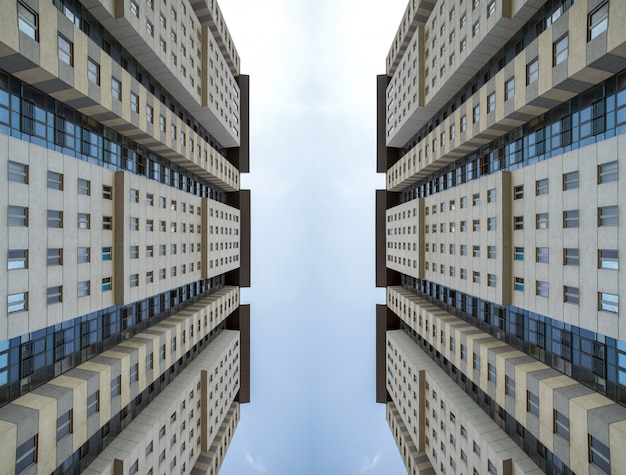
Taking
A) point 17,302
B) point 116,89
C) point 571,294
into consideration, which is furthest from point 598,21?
point 17,302

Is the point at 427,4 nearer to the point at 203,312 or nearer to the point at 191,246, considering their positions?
the point at 191,246

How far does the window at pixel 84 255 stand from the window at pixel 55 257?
2180 millimetres

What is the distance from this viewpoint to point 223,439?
190 feet

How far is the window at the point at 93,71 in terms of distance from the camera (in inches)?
1145

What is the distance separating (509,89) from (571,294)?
21.5 m

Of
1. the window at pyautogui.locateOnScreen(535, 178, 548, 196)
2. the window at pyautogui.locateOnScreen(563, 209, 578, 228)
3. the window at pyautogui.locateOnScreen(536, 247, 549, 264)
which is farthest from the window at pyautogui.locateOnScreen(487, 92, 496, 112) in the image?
the window at pyautogui.locateOnScreen(536, 247, 549, 264)

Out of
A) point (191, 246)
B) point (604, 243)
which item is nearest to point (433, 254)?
point (604, 243)

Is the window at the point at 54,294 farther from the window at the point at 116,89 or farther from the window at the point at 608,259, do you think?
the window at the point at 608,259

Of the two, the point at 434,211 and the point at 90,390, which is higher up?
the point at 434,211

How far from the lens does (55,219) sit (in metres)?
25.8

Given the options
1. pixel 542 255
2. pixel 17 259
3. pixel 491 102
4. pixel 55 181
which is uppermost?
pixel 491 102

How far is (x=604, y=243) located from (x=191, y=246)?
162 feet

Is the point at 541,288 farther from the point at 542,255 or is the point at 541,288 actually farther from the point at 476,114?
the point at 476,114

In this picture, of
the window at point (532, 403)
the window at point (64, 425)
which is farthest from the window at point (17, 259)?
the window at point (532, 403)
